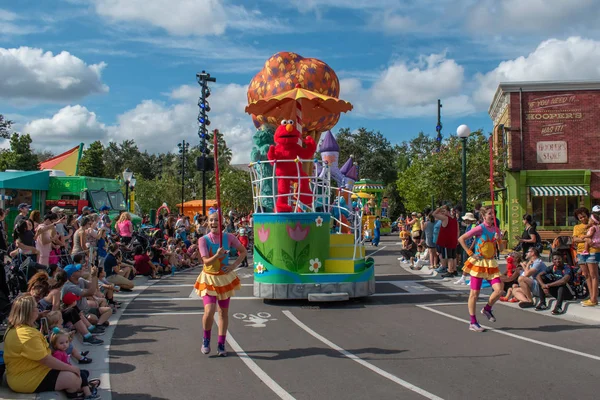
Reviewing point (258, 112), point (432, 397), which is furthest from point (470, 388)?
point (258, 112)

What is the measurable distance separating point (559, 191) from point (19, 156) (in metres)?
40.9

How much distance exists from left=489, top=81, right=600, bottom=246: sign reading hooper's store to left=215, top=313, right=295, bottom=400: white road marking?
1999 cm

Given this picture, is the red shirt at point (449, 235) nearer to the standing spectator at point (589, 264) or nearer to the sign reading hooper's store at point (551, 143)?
the standing spectator at point (589, 264)

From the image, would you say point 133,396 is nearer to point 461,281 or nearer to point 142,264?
point 461,281

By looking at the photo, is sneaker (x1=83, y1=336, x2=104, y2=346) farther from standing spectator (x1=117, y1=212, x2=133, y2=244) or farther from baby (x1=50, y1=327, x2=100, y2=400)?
standing spectator (x1=117, y1=212, x2=133, y2=244)

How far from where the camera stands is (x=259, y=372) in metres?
6.52

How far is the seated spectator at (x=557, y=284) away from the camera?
33.5 feet

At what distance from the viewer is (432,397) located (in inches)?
218

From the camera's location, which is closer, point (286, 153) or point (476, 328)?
point (476, 328)

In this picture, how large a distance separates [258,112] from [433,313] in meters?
7.32

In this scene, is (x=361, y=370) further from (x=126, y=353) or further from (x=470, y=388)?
(x=126, y=353)

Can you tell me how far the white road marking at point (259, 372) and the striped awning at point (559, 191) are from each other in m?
20.5

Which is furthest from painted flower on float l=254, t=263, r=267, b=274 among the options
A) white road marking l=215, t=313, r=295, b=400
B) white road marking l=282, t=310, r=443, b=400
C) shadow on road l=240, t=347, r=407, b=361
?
shadow on road l=240, t=347, r=407, b=361

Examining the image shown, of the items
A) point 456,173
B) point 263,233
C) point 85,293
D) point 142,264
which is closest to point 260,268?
point 263,233
